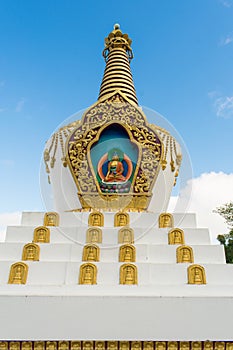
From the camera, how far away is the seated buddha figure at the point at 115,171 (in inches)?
245

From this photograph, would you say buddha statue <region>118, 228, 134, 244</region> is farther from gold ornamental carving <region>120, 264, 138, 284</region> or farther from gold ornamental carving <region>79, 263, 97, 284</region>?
gold ornamental carving <region>79, 263, 97, 284</region>

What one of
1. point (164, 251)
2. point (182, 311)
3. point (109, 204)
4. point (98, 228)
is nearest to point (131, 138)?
point (109, 204)

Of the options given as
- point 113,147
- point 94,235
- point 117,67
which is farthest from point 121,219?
point 117,67

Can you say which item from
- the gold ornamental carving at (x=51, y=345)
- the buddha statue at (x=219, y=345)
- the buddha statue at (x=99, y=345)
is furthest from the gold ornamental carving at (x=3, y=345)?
the buddha statue at (x=219, y=345)

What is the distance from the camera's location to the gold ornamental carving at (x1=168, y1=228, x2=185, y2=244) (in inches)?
198

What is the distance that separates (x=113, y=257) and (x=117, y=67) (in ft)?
18.3

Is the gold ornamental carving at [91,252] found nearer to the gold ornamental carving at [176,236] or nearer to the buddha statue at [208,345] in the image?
the gold ornamental carving at [176,236]

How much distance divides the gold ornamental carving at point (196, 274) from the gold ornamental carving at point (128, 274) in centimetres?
76

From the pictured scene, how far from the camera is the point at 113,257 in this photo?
488 centimetres

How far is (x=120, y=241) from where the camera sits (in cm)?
511

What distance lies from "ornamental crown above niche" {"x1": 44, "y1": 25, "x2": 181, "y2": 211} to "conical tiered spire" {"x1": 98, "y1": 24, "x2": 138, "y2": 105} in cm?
89

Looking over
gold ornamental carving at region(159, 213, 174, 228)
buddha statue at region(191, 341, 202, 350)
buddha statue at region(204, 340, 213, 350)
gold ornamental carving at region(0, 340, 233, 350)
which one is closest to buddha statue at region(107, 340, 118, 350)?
gold ornamental carving at region(0, 340, 233, 350)

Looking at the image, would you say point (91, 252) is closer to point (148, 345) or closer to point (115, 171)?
point (148, 345)

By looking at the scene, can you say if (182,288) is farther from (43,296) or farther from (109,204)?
(109,204)
